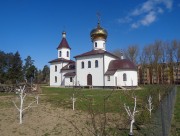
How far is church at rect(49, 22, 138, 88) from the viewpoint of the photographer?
34.0m

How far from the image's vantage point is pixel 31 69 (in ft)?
217

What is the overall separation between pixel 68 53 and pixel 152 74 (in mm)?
21757

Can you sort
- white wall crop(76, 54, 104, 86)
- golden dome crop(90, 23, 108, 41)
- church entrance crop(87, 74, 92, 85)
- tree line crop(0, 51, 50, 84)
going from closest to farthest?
white wall crop(76, 54, 104, 86) < church entrance crop(87, 74, 92, 85) < golden dome crop(90, 23, 108, 41) < tree line crop(0, 51, 50, 84)

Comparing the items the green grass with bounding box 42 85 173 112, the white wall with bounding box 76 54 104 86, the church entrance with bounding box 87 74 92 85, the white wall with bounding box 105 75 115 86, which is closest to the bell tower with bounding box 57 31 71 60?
the white wall with bounding box 76 54 104 86

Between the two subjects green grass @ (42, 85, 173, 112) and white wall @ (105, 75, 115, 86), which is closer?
green grass @ (42, 85, 173, 112)

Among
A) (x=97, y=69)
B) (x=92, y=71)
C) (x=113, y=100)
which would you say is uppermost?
(x=97, y=69)

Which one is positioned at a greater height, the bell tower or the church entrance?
the bell tower

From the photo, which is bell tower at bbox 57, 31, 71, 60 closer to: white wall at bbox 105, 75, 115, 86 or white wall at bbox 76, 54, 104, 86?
white wall at bbox 76, 54, 104, 86

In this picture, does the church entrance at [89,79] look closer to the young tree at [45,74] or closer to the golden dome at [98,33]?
the golden dome at [98,33]

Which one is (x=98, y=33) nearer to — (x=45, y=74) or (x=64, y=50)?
(x=64, y=50)

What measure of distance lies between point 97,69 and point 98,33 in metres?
7.61

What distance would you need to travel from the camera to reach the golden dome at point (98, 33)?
3900 centimetres

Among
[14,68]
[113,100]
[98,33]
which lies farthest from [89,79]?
[113,100]

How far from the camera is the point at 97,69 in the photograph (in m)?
35.4
